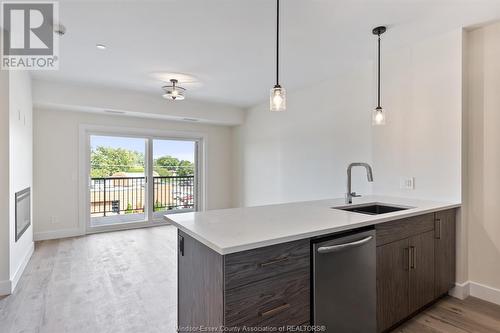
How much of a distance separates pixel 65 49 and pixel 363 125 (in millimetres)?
3579

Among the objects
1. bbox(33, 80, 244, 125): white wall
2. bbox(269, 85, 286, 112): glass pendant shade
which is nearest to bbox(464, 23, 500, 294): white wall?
bbox(269, 85, 286, 112): glass pendant shade

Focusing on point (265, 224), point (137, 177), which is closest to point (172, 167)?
point (137, 177)

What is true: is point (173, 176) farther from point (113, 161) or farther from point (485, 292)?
point (485, 292)

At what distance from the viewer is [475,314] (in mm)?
2182

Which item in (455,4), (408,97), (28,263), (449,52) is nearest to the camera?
(455,4)

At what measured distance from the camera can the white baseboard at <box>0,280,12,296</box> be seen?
2572 mm

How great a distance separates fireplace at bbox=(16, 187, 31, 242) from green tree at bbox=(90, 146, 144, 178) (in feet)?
4.63

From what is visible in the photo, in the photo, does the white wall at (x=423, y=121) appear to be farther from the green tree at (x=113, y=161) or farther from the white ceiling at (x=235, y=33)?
the green tree at (x=113, y=161)

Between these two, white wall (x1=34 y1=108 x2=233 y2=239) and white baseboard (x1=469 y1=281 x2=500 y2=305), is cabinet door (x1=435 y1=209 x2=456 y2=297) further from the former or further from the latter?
white wall (x1=34 y1=108 x2=233 y2=239)

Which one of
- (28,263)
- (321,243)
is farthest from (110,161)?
(321,243)

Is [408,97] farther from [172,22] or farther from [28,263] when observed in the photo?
[28,263]

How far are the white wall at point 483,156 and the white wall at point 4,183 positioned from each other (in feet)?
14.4

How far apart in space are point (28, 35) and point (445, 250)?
4325 millimetres

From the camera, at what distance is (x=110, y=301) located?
2.42 meters
